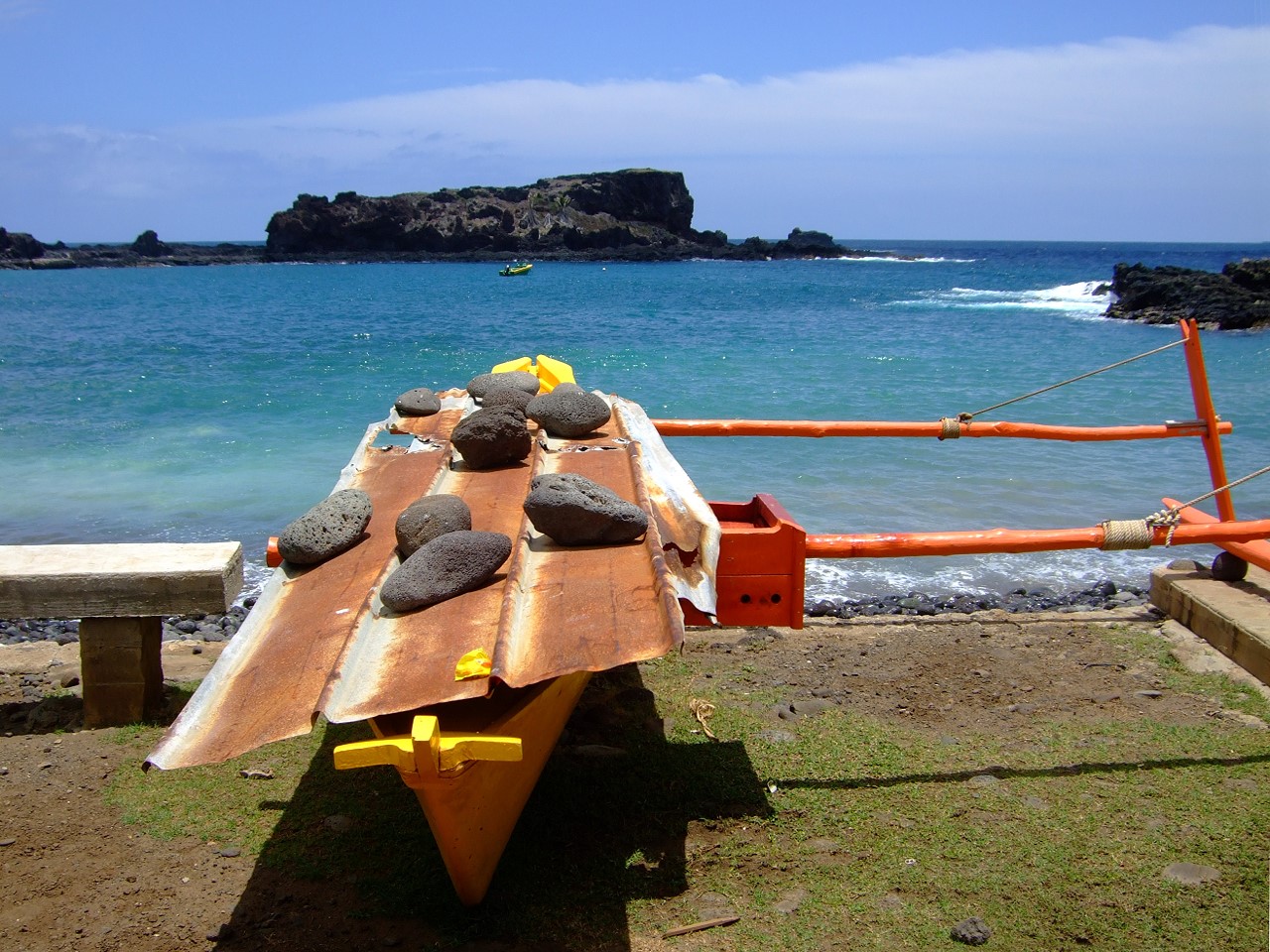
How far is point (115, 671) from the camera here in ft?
16.7

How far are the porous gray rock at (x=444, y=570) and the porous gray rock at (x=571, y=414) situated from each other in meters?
1.97

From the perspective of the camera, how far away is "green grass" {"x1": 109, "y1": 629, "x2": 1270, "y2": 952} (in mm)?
3459

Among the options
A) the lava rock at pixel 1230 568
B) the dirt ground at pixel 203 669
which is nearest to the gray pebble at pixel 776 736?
the dirt ground at pixel 203 669

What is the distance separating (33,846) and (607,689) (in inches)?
108

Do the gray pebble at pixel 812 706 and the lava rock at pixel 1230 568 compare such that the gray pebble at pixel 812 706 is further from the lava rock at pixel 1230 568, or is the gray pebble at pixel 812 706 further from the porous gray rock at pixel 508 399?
the lava rock at pixel 1230 568

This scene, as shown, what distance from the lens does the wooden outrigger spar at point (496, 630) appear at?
2.81 meters

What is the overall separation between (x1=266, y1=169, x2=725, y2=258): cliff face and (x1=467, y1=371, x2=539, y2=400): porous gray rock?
87.2 metres

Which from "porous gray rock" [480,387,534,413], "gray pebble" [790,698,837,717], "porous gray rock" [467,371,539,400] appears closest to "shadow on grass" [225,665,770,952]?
"gray pebble" [790,698,837,717]

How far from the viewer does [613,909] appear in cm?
355

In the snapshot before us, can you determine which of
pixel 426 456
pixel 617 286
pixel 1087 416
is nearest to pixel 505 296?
pixel 617 286

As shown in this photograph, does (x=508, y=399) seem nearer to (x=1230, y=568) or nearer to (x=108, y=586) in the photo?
(x=108, y=586)

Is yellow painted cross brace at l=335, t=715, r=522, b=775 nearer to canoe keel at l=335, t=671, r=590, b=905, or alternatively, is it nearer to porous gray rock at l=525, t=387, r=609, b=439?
canoe keel at l=335, t=671, r=590, b=905

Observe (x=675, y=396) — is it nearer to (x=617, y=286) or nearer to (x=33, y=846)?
(x=33, y=846)

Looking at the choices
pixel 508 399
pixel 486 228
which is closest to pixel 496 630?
pixel 508 399
